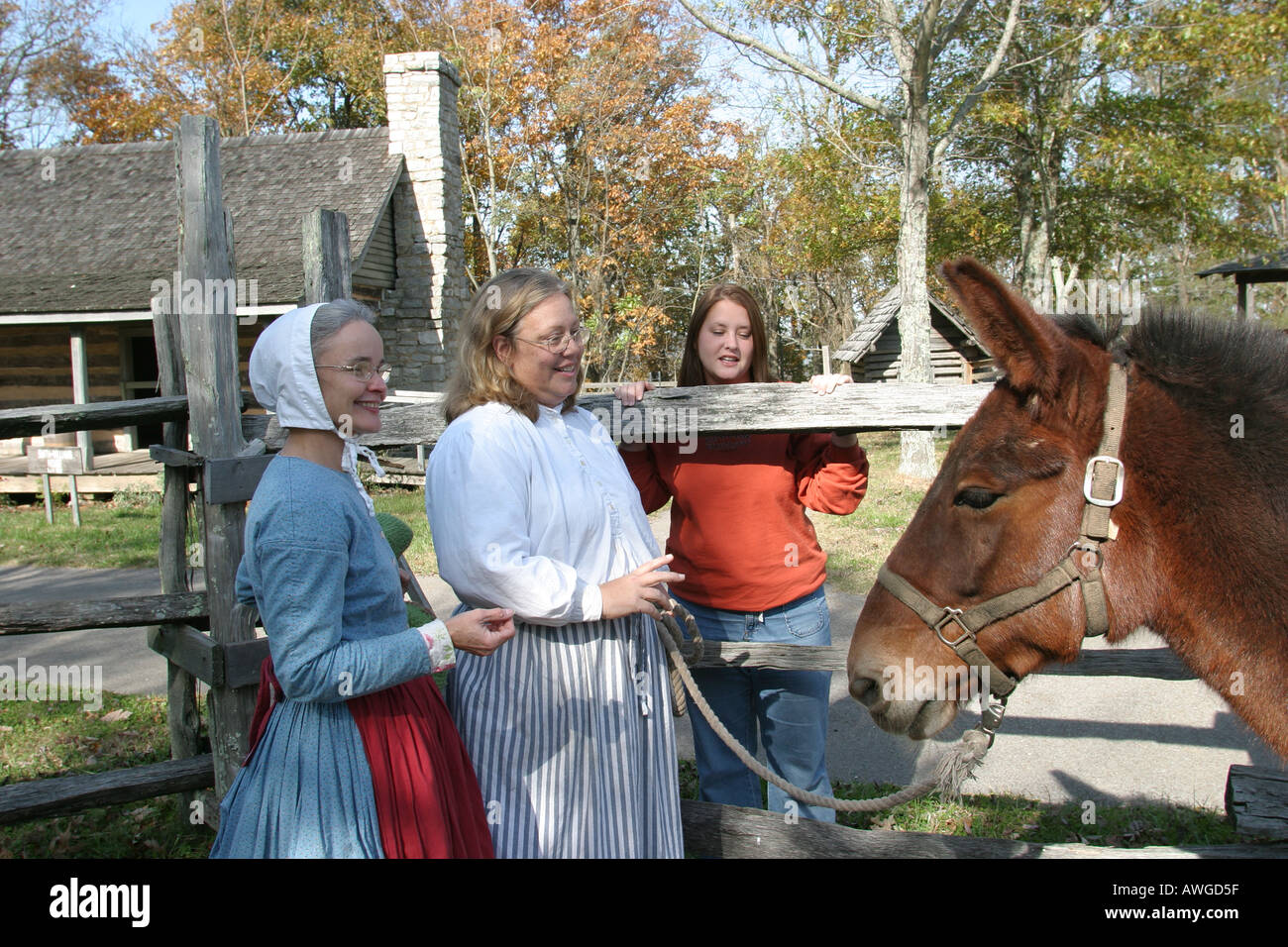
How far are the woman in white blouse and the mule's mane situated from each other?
112cm

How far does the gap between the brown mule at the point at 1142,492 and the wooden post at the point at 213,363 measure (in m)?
2.72

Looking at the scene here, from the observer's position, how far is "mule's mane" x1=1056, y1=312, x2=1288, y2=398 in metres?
1.71

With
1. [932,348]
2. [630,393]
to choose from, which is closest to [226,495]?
[630,393]

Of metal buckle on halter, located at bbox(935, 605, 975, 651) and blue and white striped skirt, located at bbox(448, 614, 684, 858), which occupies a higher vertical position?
metal buckle on halter, located at bbox(935, 605, 975, 651)

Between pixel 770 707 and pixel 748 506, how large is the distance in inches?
28.4

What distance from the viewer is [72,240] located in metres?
15.8

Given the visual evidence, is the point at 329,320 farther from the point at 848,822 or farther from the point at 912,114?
the point at 912,114

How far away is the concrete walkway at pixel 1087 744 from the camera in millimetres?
4254

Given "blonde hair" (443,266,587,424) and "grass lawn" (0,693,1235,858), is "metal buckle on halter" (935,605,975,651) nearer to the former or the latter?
"blonde hair" (443,266,587,424)

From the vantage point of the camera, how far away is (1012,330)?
5.60 ft

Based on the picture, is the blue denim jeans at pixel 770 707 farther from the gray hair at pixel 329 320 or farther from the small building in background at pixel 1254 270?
the small building in background at pixel 1254 270

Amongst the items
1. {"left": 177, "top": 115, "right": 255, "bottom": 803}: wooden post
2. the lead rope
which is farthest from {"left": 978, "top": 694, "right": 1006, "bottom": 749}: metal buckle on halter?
{"left": 177, "top": 115, "right": 255, "bottom": 803}: wooden post

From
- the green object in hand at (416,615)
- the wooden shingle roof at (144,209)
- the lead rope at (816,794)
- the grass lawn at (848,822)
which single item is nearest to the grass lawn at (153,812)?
the grass lawn at (848,822)

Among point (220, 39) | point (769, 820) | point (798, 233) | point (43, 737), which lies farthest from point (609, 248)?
point (769, 820)
